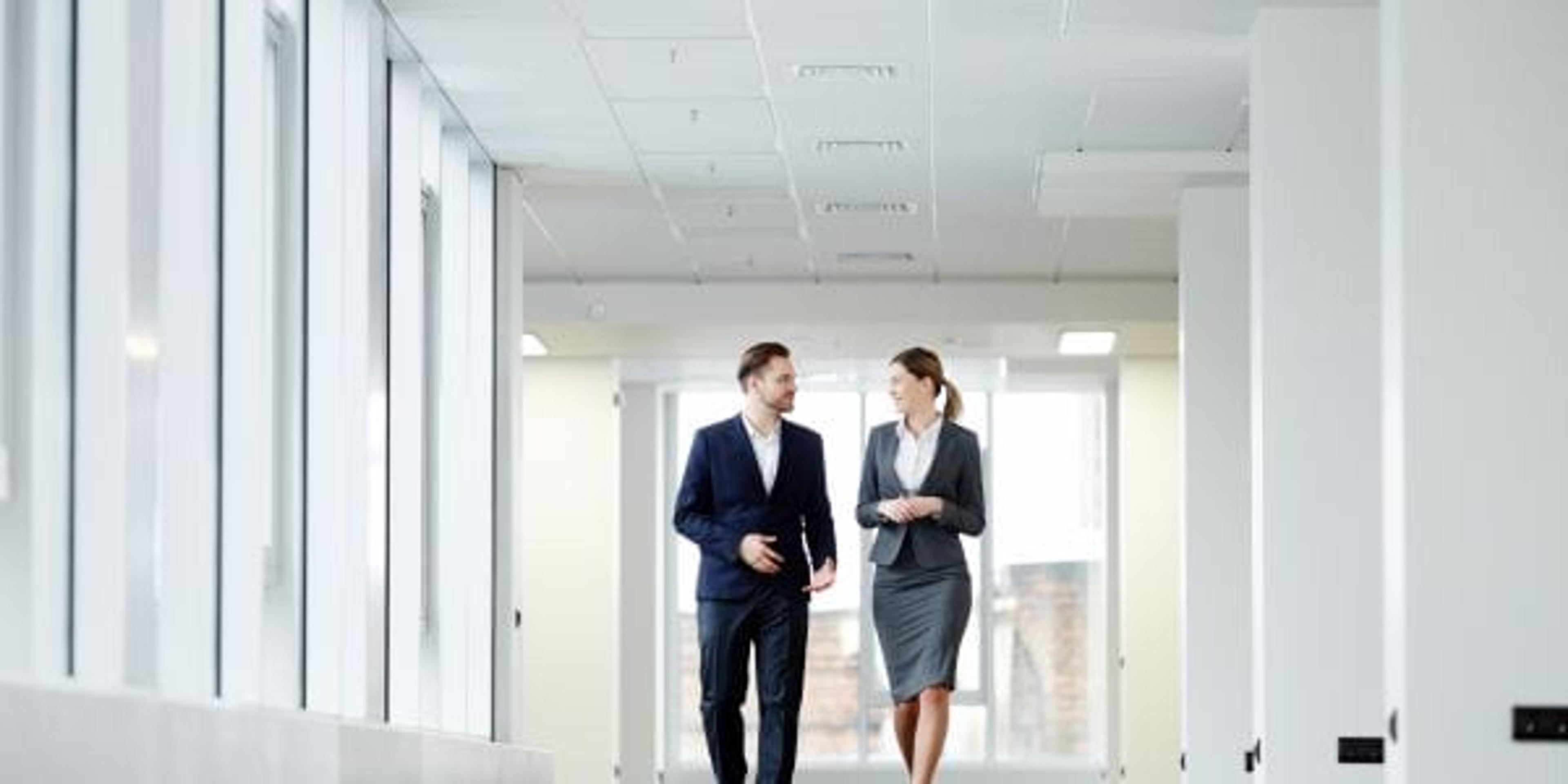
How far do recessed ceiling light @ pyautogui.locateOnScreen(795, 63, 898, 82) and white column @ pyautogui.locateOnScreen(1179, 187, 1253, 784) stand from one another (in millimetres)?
1762

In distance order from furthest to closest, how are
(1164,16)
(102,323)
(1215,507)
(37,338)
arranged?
(1215,507) < (1164,16) < (102,323) < (37,338)

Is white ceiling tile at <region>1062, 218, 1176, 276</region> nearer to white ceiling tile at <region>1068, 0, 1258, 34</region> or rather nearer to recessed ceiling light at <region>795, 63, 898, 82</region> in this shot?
recessed ceiling light at <region>795, 63, 898, 82</region>

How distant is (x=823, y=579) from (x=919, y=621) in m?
0.83

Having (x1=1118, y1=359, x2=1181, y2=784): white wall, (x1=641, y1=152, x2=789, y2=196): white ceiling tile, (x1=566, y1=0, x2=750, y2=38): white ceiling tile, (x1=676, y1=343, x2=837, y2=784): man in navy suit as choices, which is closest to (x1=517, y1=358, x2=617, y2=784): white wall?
(x1=1118, y1=359, x2=1181, y2=784): white wall

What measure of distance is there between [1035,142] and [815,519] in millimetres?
1985

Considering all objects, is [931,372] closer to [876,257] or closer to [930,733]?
[930,733]

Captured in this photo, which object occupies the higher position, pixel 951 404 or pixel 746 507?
pixel 951 404

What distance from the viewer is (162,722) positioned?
1801 millimetres

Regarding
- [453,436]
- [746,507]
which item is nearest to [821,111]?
[746,507]

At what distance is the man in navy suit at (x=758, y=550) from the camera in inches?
387

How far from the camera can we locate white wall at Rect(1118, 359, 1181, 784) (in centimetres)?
1794

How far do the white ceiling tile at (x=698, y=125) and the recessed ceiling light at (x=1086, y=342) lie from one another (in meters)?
5.32

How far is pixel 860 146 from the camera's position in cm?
1123

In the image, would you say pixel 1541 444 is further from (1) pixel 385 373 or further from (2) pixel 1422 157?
(1) pixel 385 373
